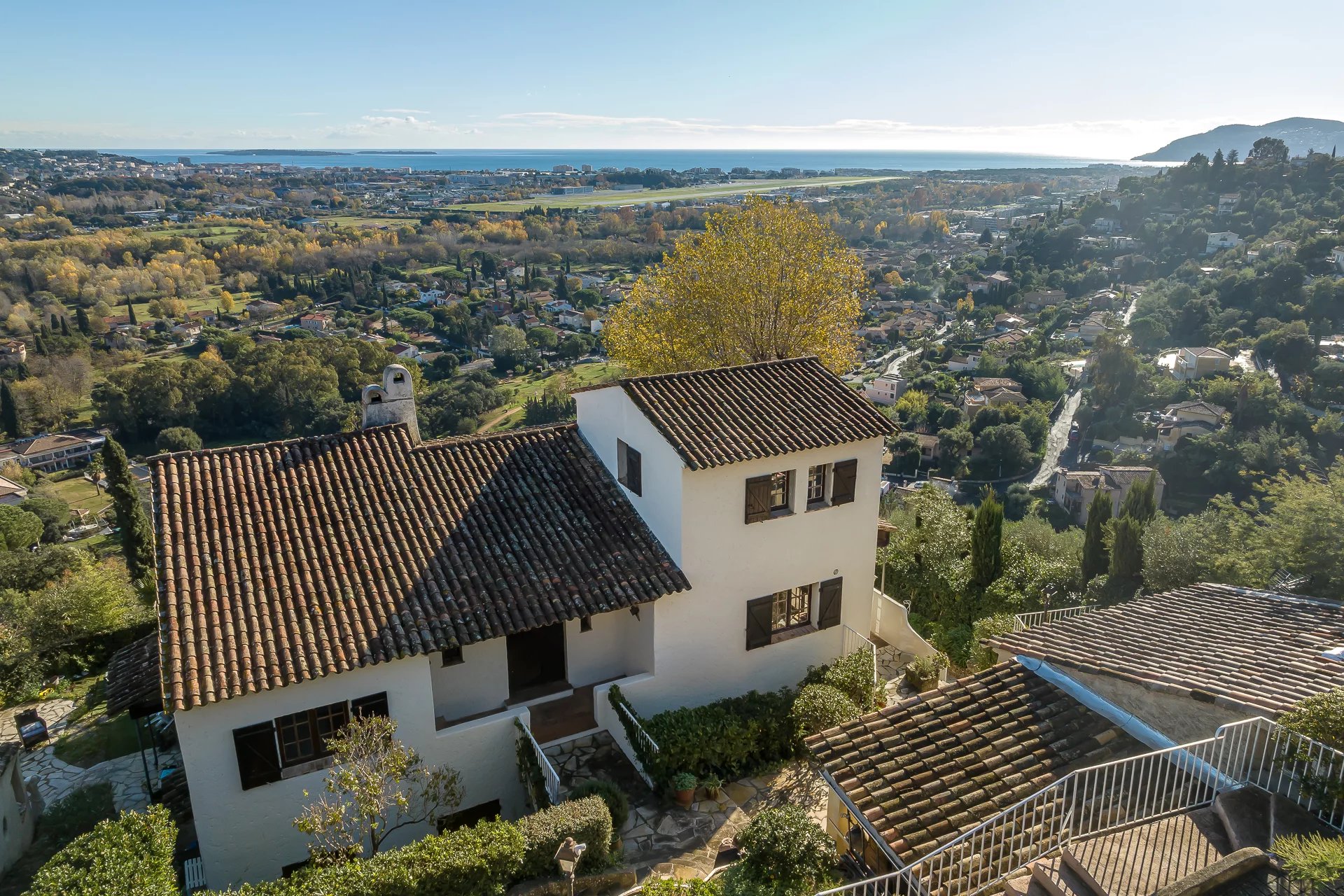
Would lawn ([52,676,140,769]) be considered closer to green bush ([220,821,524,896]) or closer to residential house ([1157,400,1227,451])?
green bush ([220,821,524,896])

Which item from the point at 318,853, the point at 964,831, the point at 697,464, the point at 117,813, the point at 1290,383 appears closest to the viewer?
the point at 964,831

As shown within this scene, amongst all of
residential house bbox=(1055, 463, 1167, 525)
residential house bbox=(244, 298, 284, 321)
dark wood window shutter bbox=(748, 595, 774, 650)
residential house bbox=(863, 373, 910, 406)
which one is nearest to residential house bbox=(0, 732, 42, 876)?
dark wood window shutter bbox=(748, 595, 774, 650)

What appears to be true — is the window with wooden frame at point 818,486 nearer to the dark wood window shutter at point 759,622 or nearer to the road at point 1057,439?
the dark wood window shutter at point 759,622

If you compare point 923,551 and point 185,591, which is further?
point 923,551

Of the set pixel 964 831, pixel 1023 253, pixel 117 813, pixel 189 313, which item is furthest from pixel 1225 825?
pixel 1023 253

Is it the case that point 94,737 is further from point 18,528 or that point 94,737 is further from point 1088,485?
point 1088,485

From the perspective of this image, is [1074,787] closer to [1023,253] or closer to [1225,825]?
[1225,825]
